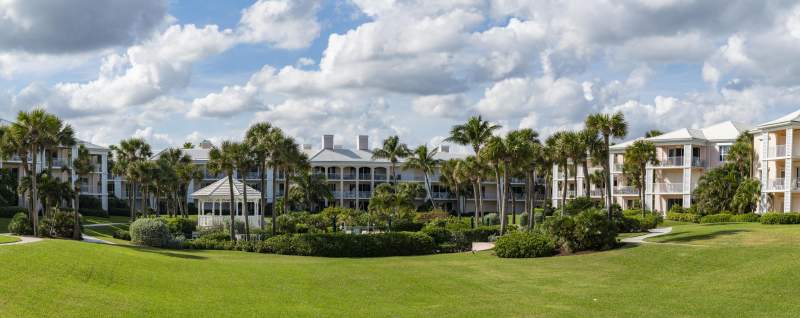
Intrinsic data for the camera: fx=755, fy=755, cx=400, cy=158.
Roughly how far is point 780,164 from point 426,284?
37.7 metres

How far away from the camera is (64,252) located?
2556cm

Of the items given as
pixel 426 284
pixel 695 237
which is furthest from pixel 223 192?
pixel 695 237

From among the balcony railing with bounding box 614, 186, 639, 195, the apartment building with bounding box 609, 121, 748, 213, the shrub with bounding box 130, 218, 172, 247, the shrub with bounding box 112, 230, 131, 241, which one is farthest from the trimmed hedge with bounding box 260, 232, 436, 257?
the balcony railing with bounding box 614, 186, 639, 195

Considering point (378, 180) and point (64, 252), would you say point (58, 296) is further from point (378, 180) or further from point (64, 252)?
point (378, 180)

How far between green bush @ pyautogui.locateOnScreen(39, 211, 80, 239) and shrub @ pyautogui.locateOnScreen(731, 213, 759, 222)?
4143cm

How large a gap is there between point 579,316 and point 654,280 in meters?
6.87

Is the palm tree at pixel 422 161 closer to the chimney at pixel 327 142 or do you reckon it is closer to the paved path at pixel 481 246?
the chimney at pixel 327 142

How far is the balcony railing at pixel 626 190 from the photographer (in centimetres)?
7412

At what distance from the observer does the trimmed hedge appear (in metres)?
38.4

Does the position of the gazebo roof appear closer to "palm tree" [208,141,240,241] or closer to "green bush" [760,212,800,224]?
"palm tree" [208,141,240,241]

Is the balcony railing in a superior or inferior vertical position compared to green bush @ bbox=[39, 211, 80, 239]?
superior

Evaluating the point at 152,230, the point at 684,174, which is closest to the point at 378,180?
the point at 684,174

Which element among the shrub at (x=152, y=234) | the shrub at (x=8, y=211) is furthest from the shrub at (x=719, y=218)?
the shrub at (x=8, y=211)

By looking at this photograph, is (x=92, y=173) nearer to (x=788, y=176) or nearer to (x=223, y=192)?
(x=223, y=192)
